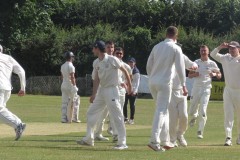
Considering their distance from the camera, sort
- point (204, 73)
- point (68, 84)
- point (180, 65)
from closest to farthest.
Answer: point (180, 65), point (204, 73), point (68, 84)

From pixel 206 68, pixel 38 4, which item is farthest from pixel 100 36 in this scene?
pixel 206 68

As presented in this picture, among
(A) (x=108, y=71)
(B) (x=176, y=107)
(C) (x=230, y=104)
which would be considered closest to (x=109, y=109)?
(A) (x=108, y=71)

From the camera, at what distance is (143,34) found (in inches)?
2549

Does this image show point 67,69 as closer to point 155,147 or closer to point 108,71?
point 108,71

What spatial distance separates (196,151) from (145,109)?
22.5 meters

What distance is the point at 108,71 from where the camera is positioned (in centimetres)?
1716

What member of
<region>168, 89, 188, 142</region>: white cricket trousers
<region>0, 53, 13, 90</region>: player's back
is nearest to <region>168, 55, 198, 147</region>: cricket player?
<region>168, 89, 188, 142</region>: white cricket trousers

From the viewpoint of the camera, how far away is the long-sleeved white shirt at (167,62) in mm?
16375

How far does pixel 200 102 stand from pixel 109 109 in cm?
540

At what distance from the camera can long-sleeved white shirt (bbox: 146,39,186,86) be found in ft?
53.7

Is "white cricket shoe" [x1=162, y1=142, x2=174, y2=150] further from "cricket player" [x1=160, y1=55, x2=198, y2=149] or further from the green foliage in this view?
the green foliage

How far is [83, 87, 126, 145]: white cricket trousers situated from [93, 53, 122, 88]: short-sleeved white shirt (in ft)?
0.48

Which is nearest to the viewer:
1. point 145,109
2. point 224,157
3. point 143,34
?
point 224,157

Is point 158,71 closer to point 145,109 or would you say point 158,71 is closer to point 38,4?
point 145,109
